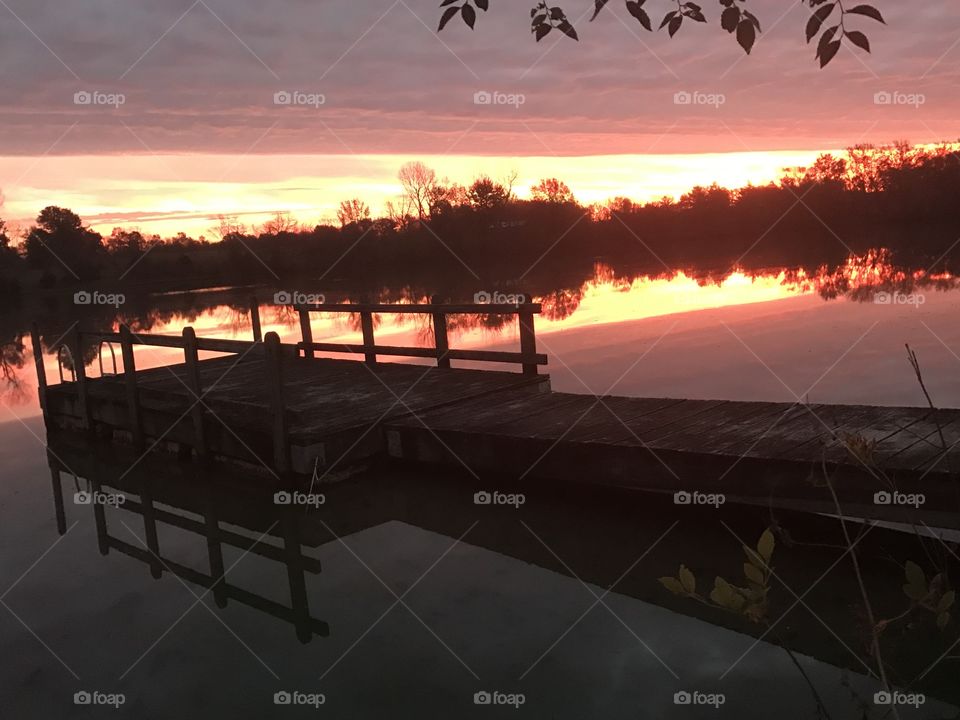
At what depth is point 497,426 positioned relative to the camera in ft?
30.3

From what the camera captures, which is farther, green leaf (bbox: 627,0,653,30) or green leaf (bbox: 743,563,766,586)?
green leaf (bbox: 627,0,653,30)

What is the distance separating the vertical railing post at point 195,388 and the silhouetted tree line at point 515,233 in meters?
47.9

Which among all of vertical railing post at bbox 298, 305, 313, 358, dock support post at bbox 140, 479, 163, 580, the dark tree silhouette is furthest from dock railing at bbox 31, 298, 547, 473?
the dark tree silhouette

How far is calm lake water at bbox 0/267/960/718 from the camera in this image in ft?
16.8

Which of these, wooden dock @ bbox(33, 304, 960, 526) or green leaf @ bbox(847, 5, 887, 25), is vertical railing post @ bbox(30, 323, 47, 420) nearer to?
wooden dock @ bbox(33, 304, 960, 526)

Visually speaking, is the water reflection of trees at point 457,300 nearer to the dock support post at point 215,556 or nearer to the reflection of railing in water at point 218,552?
the reflection of railing in water at point 218,552

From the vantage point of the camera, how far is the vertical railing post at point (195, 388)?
10.7 metres

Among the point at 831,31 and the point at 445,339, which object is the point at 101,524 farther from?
the point at 831,31

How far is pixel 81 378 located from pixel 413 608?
31.6 feet

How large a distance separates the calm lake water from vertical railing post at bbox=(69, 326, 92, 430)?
3.10ft

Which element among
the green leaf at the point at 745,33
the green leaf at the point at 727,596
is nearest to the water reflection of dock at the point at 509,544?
the green leaf at the point at 727,596

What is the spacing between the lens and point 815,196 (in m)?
84.4

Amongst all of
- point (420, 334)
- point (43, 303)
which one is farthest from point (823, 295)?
point (43, 303)

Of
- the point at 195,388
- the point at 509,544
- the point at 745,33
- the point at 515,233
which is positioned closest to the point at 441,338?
the point at 195,388
